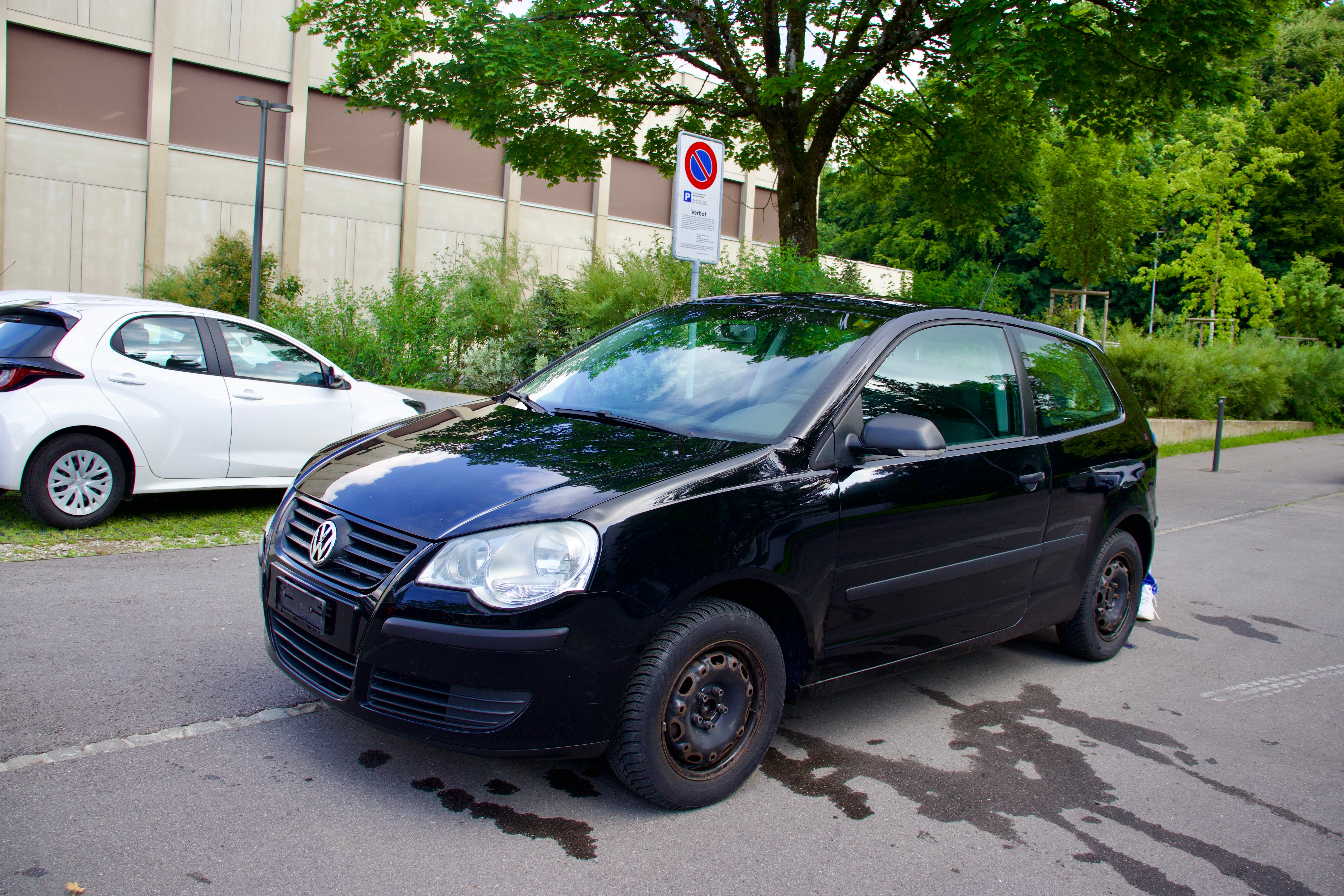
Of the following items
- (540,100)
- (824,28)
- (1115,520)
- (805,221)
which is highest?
(824,28)

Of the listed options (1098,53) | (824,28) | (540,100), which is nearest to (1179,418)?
(1098,53)

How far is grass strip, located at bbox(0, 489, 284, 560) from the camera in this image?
240 inches

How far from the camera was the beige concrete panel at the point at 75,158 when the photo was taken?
24203mm

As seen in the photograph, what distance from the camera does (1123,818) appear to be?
11.1ft

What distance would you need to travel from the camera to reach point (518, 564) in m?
2.82

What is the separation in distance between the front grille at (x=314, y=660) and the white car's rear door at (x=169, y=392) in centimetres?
392

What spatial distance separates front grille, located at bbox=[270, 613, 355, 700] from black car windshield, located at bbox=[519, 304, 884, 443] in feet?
4.38

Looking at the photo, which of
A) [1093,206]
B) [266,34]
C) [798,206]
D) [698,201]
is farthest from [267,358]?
[266,34]

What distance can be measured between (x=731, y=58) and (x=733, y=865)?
13920 millimetres

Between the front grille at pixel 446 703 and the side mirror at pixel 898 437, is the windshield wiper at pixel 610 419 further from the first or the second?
the front grille at pixel 446 703

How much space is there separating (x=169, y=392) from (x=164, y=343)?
372 mm

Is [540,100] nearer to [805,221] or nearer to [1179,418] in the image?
[805,221]

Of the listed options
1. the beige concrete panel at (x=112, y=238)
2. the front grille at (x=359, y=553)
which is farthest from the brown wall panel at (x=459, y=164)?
the front grille at (x=359, y=553)

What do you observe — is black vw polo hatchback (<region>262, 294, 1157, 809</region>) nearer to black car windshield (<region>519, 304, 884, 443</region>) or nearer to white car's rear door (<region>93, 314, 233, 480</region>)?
black car windshield (<region>519, 304, 884, 443</region>)
